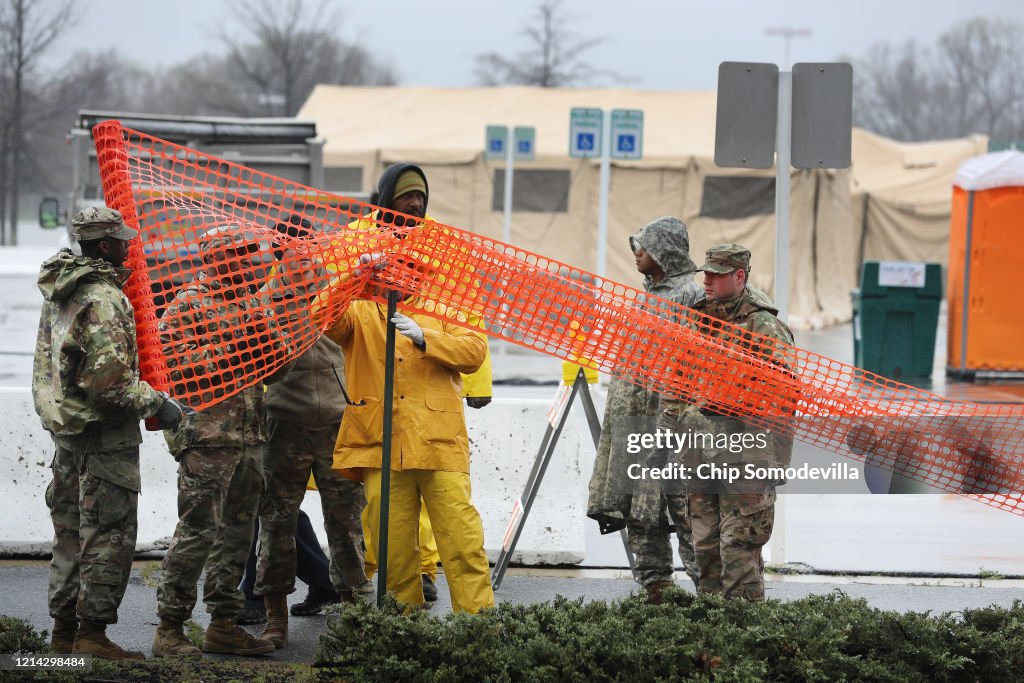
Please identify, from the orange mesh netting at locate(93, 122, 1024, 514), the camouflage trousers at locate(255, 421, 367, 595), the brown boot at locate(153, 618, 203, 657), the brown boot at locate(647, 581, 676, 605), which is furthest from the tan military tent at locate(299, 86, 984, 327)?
the brown boot at locate(153, 618, 203, 657)

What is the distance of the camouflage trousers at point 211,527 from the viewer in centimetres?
618

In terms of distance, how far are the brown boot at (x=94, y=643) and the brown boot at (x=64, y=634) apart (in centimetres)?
5

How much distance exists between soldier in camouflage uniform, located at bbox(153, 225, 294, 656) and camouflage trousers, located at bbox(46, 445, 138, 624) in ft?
0.85

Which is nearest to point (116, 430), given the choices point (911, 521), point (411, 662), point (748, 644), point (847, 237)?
point (411, 662)

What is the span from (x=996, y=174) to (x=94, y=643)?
13.5 m

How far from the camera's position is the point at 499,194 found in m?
26.3

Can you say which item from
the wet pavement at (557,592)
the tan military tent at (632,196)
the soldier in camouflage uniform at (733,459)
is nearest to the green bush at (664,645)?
the soldier in camouflage uniform at (733,459)

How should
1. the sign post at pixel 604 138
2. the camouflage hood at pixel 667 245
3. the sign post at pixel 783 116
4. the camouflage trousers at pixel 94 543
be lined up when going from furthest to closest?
the sign post at pixel 604 138
the sign post at pixel 783 116
the camouflage hood at pixel 667 245
the camouflage trousers at pixel 94 543

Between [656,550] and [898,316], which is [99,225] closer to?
[656,550]

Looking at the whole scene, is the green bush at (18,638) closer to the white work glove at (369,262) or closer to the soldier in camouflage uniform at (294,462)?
the soldier in camouflage uniform at (294,462)

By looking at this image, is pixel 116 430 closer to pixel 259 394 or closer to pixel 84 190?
pixel 259 394

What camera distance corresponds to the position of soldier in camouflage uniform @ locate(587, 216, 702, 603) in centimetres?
691

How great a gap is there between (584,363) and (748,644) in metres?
1.50

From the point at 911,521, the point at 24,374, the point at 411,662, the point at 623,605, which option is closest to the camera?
the point at 411,662
